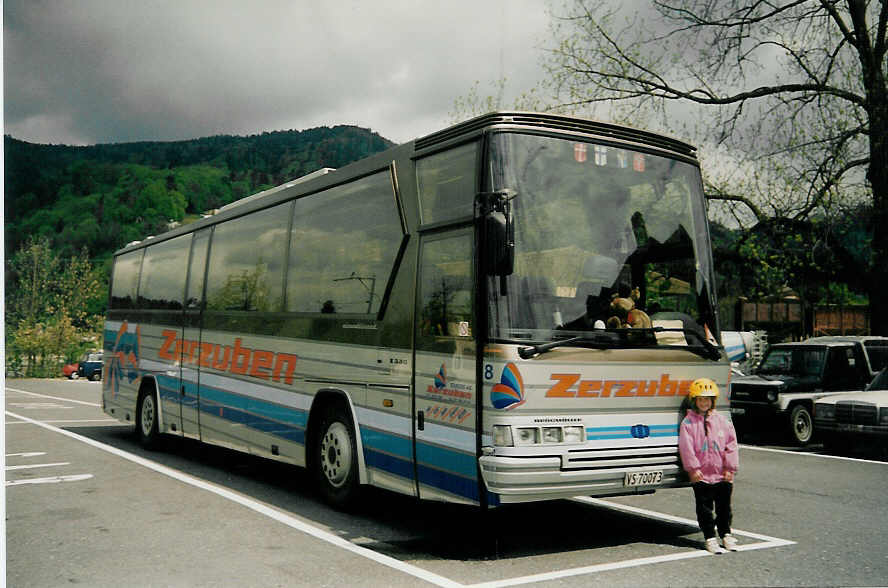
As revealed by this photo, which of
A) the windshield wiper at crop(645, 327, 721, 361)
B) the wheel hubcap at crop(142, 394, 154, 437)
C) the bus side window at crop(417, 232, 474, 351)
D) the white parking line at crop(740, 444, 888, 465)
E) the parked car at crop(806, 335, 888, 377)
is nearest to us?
the bus side window at crop(417, 232, 474, 351)

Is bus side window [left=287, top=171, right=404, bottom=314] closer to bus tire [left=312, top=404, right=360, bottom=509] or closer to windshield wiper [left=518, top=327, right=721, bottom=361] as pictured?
bus tire [left=312, top=404, right=360, bottom=509]

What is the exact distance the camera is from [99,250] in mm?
69375

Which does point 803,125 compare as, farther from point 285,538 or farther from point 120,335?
point 285,538

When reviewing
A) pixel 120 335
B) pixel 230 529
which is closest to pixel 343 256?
pixel 230 529

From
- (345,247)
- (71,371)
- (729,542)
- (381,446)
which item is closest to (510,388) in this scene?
(381,446)

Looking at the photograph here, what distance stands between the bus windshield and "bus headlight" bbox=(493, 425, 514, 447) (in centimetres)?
67

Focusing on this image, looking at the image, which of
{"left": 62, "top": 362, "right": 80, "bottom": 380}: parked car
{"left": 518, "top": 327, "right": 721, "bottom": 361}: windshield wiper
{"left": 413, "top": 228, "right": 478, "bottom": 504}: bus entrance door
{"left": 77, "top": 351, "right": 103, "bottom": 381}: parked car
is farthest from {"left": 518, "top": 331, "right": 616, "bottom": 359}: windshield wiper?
{"left": 62, "top": 362, "right": 80, "bottom": 380}: parked car

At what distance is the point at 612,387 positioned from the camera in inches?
267

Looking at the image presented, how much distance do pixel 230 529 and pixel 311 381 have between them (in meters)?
1.92

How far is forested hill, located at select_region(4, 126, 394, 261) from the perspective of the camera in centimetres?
3259

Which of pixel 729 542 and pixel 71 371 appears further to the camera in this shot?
pixel 71 371

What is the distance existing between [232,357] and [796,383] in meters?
11.0

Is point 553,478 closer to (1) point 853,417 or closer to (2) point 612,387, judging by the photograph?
→ (2) point 612,387

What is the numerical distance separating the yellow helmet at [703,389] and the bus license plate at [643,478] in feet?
2.26
